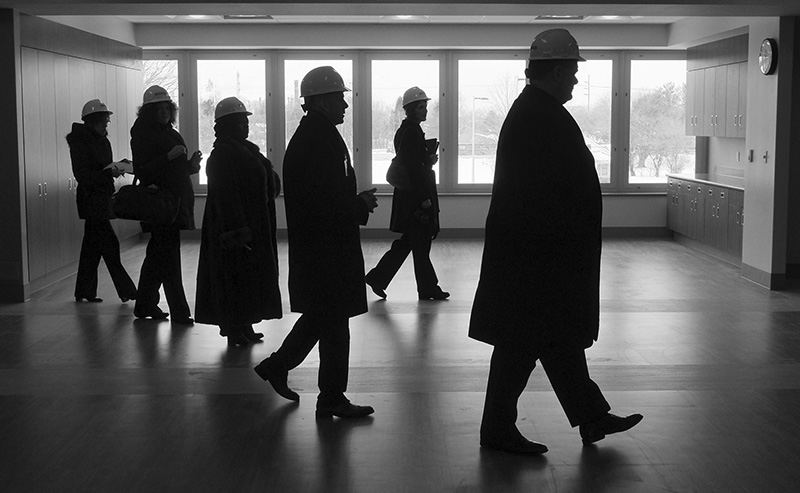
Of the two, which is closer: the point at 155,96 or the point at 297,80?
the point at 155,96

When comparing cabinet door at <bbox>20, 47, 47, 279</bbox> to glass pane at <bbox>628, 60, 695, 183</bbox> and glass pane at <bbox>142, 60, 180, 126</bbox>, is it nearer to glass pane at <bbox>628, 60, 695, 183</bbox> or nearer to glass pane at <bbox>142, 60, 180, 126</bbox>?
glass pane at <bbox>142, 60, 180, 126</bbox>

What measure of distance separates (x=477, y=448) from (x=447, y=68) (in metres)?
9.92

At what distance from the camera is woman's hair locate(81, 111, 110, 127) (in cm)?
847

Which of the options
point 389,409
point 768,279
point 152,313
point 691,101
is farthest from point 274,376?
point 691,101

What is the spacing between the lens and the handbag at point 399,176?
8.37m

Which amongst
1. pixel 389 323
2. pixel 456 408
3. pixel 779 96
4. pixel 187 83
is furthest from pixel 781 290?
pixel 187 83

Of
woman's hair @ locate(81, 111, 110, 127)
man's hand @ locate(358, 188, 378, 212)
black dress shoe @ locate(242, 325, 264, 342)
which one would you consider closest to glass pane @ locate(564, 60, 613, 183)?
woman's hair @ locate(81, 111, 110, 127)

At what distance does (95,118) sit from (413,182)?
2614 millimetres

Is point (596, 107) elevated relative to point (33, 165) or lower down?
elevated

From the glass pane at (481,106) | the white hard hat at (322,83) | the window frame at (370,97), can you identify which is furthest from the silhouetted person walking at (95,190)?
the glass pane at (481,106)

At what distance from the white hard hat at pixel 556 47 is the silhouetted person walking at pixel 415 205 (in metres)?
3.97

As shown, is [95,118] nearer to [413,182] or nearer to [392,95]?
[413,182]

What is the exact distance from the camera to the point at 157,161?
7352 mm

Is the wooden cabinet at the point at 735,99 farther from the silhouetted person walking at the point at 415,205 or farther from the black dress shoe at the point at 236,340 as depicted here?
the black dress shoe at the point at 236,340
